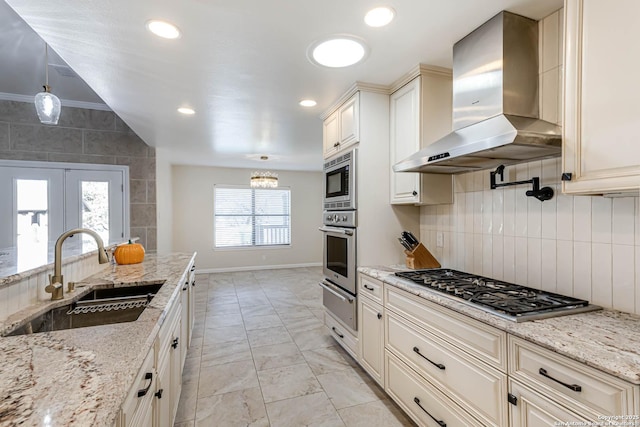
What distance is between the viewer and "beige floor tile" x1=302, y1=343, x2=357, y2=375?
257 cm

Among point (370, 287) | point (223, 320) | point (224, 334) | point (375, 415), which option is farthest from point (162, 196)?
point (375, 415)

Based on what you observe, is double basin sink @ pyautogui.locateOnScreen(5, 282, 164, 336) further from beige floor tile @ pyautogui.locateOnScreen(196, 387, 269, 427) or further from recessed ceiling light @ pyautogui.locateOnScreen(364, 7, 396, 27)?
recessed ceiling light @ pyautogui.locateOnScreen(364, 7, 396, 27)

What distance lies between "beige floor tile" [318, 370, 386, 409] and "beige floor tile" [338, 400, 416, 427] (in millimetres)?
55

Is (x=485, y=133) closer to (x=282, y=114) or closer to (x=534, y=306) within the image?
(x=534, y=306)

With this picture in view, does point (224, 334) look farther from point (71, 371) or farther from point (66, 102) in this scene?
point (66, 102)

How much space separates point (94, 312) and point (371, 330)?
70.5 inches

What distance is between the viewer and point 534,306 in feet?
4.37

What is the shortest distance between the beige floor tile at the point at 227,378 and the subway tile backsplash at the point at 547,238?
73.8 inches

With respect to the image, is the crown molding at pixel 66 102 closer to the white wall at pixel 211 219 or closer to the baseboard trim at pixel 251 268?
the white wall at pixel 211 219

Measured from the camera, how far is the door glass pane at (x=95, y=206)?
4.03m

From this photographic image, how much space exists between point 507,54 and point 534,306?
1.31 m

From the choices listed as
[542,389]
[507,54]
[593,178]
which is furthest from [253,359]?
[507,54]

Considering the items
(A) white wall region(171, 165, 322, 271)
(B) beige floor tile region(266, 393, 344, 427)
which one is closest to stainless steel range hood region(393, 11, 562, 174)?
(B) beige floor tile region(266, 393, 344, 427)

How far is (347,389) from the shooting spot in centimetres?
226
